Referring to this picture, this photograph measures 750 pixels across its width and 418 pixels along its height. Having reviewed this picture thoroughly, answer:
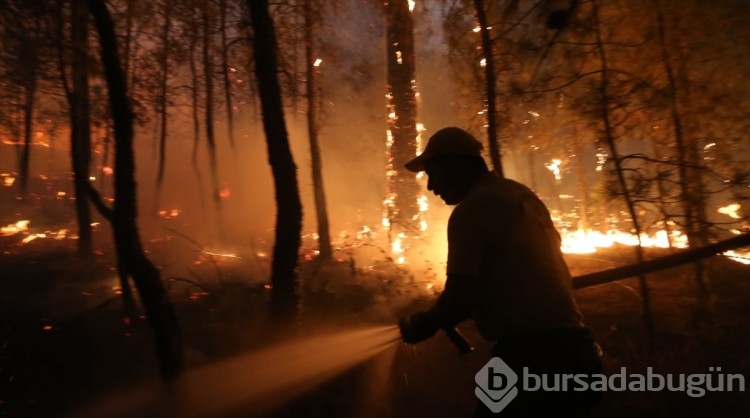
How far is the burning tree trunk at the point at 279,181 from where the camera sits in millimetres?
5586

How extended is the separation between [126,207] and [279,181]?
1.55m

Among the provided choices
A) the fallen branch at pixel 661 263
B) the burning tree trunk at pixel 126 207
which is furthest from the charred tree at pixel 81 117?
the fallen branch at pixel 661 263

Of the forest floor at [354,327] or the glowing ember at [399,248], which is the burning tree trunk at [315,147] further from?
the forest floor at [354,327]

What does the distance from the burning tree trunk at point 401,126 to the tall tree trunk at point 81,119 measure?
710 centimetres

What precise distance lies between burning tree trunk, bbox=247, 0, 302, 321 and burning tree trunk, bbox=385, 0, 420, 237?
7589 millimetres

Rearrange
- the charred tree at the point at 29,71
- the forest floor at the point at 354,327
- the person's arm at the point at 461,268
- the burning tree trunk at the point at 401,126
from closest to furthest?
the person's arm at the point at 461,268
the forest floor at the point at 354,327
the charred tree at the point at 29,71
the burning tree trunk at the point at 401,126

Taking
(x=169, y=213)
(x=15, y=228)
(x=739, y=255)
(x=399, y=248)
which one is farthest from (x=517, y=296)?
(x=169, y=213)

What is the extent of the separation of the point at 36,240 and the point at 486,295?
53.0ft

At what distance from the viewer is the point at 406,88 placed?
13.4 meters

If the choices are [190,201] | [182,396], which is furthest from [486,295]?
[190,201]

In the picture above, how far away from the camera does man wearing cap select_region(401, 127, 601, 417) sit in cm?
212

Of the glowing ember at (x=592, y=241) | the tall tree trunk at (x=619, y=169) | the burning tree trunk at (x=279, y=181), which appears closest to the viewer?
the burning tree trunk at (x=279, y=181)

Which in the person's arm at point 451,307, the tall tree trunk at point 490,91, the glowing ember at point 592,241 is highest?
the tall tree trunk at point 490,91

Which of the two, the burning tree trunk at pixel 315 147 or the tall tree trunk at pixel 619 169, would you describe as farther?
the burning tree trunk at pixel 315 147
